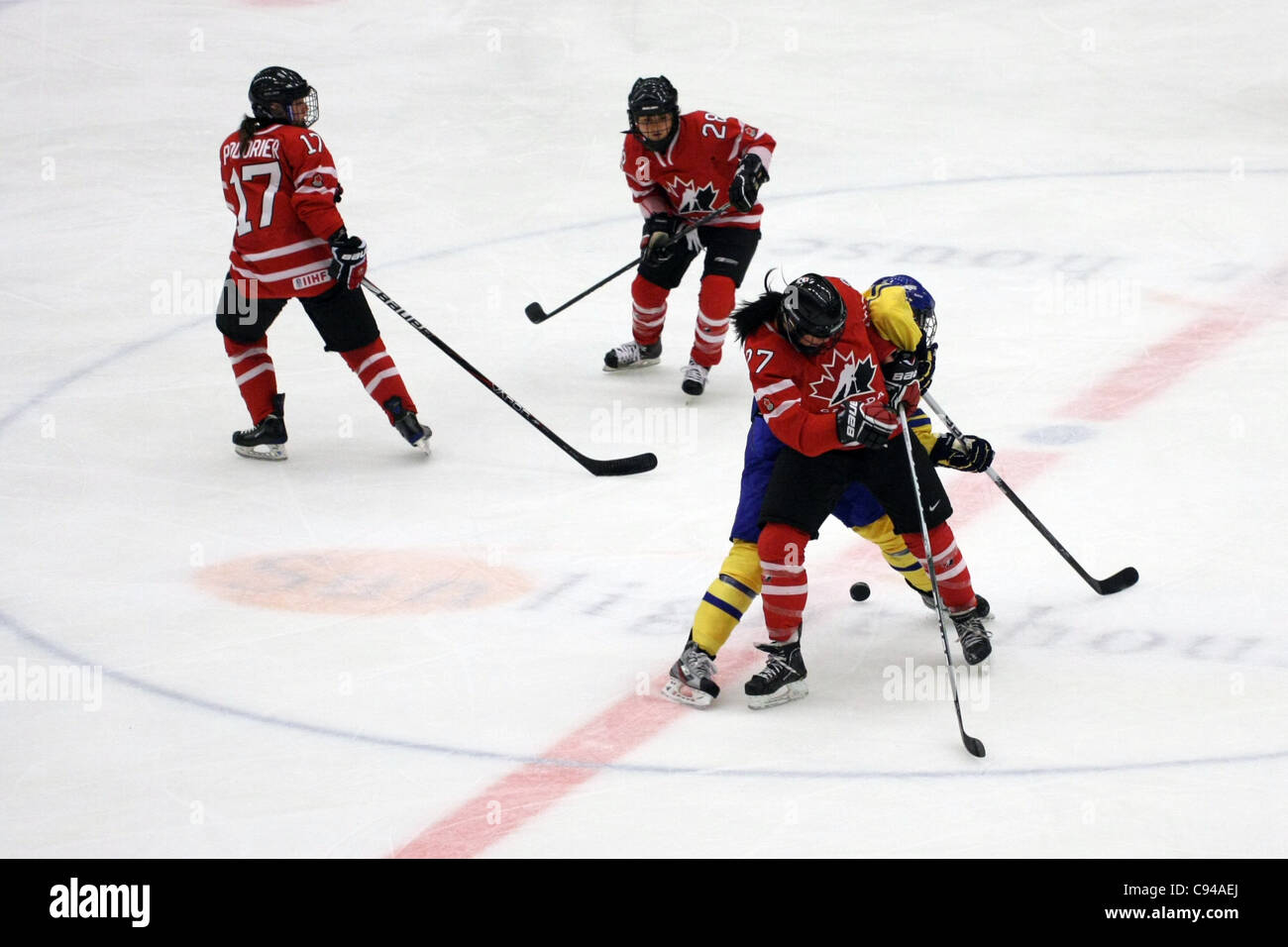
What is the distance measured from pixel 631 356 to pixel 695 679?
2.56m

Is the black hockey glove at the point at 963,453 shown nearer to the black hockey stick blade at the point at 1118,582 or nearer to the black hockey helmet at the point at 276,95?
the black hockey stick blade at the point at 1118,582

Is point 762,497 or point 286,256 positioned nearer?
point 762,497

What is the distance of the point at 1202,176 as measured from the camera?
7.95 meters

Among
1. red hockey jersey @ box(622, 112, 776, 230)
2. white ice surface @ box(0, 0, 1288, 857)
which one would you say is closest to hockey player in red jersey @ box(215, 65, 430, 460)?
white ice surface @ box(0, 0, 1288, 857)

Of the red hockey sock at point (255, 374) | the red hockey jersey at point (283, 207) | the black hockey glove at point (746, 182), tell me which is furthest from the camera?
the black hockey glove at point (746, 182)

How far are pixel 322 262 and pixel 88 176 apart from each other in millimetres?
3841

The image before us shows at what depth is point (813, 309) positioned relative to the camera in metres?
3.58

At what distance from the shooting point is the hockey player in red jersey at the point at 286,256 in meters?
5.14

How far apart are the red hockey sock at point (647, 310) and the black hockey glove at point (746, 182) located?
531 millimetres
